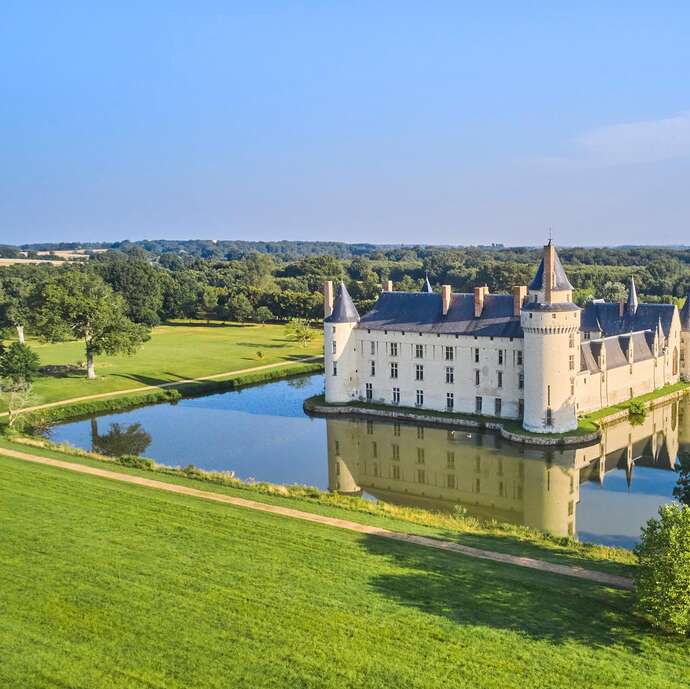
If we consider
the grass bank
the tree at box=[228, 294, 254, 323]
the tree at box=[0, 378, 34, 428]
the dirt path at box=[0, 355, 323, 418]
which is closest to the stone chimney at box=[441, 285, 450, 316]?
the grass bank

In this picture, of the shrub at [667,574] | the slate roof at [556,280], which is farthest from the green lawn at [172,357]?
the shrub at [667,574]

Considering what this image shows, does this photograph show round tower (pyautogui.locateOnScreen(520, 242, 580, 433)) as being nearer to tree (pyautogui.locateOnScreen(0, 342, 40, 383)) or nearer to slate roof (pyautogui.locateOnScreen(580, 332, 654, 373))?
slate roof (pyautogui.locateOnScreen(580, 332, 654, 373))

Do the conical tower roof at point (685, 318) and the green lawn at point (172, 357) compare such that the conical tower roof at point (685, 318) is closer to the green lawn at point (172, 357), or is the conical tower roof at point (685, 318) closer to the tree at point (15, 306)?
the green lawn at point (172, 357)

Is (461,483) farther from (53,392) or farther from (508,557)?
(53,392)

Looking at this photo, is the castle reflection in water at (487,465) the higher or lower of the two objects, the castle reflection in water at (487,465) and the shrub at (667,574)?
the lower

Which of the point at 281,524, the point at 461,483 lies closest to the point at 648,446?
the point at 461,483
